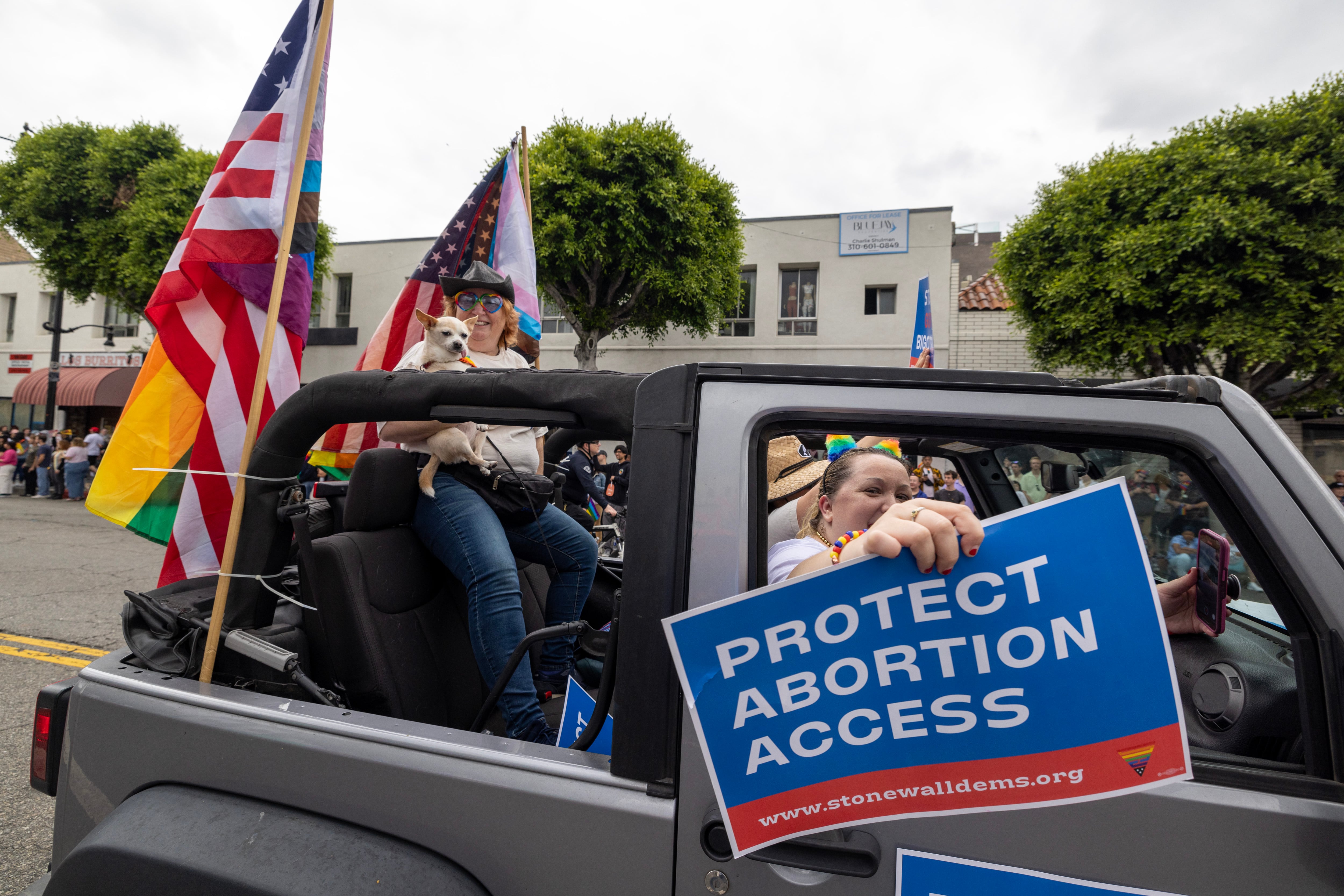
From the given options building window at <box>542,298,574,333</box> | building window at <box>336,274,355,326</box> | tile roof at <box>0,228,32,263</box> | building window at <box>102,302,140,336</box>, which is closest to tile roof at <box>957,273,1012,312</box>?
building window at <box>542,298,574,333</box>

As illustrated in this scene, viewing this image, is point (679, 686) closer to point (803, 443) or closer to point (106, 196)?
point (803, 443)

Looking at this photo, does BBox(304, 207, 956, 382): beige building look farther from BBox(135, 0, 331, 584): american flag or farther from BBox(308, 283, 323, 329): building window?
BBox(135, 0, 331, 584): american flag

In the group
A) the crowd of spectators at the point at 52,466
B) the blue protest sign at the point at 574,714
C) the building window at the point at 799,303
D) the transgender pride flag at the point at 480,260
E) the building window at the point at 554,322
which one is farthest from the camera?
the building window at the point at 554,322

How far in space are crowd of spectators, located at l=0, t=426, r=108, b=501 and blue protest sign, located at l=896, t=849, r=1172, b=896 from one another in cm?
2131

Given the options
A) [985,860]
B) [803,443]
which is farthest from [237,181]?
[985,860]

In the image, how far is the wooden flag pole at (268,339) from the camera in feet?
5.14

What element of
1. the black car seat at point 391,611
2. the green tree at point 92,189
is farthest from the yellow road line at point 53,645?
the green tree at point 92,189

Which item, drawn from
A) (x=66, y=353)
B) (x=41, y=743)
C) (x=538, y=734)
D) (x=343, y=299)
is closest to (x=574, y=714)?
(x=538, y=734)

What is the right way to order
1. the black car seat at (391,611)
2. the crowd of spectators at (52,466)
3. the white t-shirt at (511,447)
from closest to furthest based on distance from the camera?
the black car seat at (391,611)
the white t-shirt at (511,447)
the crowd of spectators at (52,466)

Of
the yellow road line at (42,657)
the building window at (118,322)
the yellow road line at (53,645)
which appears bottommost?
the yellow road line at (42,657)

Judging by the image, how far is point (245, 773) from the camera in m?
1.26

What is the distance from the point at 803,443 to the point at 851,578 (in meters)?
1.64

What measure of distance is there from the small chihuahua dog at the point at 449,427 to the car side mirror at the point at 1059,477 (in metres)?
1.43

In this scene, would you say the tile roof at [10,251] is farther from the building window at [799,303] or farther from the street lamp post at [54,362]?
the building window at [799,303]
